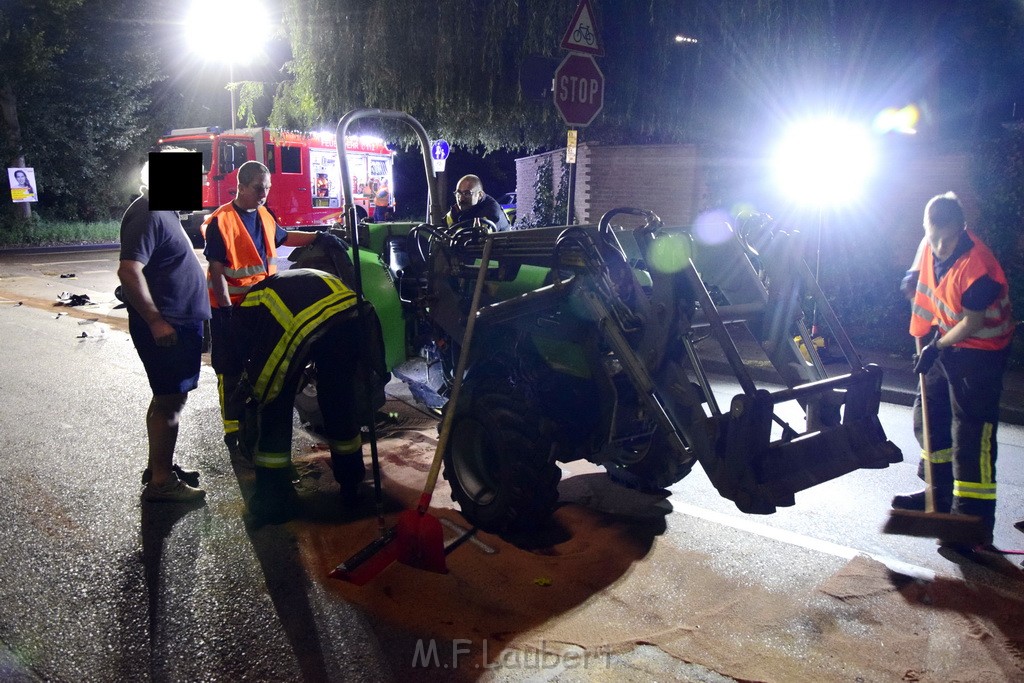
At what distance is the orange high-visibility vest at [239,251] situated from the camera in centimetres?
566

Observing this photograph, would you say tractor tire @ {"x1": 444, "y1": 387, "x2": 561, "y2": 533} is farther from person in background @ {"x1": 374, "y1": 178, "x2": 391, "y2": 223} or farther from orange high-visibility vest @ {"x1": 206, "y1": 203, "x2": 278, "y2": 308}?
person in background @ {"x1": 374, "y1": 178, "x2": 391, "y2": 223}

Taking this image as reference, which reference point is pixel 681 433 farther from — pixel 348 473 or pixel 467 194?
pixel 467 194

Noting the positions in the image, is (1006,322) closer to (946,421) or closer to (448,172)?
(946,421)

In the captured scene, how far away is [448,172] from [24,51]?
49.1 ft

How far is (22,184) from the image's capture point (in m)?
25.6

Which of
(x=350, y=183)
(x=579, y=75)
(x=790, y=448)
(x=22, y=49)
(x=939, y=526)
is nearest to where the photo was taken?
(x=790, y=448)

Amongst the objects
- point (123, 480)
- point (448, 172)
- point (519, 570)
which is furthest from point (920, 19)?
point (448, 172)

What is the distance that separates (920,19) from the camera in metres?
11.0

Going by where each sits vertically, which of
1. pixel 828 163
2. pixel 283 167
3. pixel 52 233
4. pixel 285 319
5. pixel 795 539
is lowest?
pixel 52 233

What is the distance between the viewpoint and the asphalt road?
10.3ft

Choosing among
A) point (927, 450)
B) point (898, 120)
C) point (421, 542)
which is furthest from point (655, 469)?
point (898, 120)

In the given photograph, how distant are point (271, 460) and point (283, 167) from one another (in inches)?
665

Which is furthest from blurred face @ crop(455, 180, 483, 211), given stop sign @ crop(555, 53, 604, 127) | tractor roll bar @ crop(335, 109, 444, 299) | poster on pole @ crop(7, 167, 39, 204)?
poster on pole @ crop(7, 167, 39, 204)

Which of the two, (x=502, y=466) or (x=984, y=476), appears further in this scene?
(x=984, y=476)
